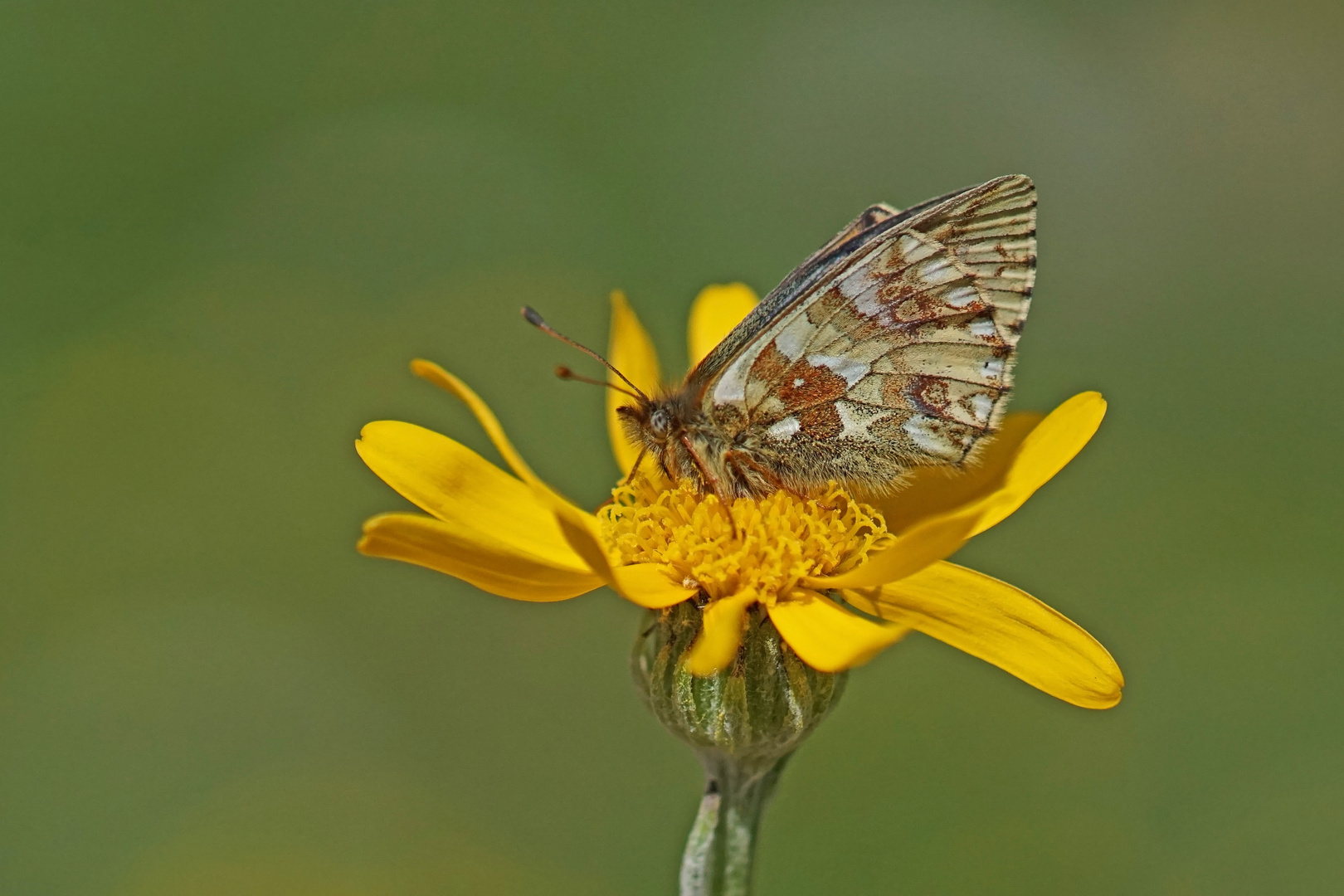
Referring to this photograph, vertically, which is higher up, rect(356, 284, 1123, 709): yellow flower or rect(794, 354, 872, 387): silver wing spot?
rect(794, 354, 872, 387): silver wing spot

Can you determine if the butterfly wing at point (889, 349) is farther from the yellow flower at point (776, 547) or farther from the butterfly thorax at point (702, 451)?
the yellow flower at point (776, 547)

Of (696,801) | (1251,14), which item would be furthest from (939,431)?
(1251,14)

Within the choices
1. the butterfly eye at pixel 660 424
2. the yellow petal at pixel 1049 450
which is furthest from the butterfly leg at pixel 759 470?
the yellow petal at pixel 1049 450

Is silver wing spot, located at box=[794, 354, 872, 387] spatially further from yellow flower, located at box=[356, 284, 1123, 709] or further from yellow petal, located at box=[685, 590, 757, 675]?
yellow petal, located at box=[685, 590, 757, 675]

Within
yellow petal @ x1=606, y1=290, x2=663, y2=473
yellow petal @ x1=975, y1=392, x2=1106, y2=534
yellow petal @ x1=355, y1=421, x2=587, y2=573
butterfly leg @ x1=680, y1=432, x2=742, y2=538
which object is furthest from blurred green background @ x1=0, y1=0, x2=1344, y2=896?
yellow petal @ x1=975, y1=392, x2=1106, y2=534

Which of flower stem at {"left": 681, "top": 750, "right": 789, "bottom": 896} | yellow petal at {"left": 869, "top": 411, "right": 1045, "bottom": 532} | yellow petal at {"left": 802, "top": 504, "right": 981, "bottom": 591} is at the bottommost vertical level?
flower stem at {"left": 681, "top": 750, "right": 789, "bottom": 896}
